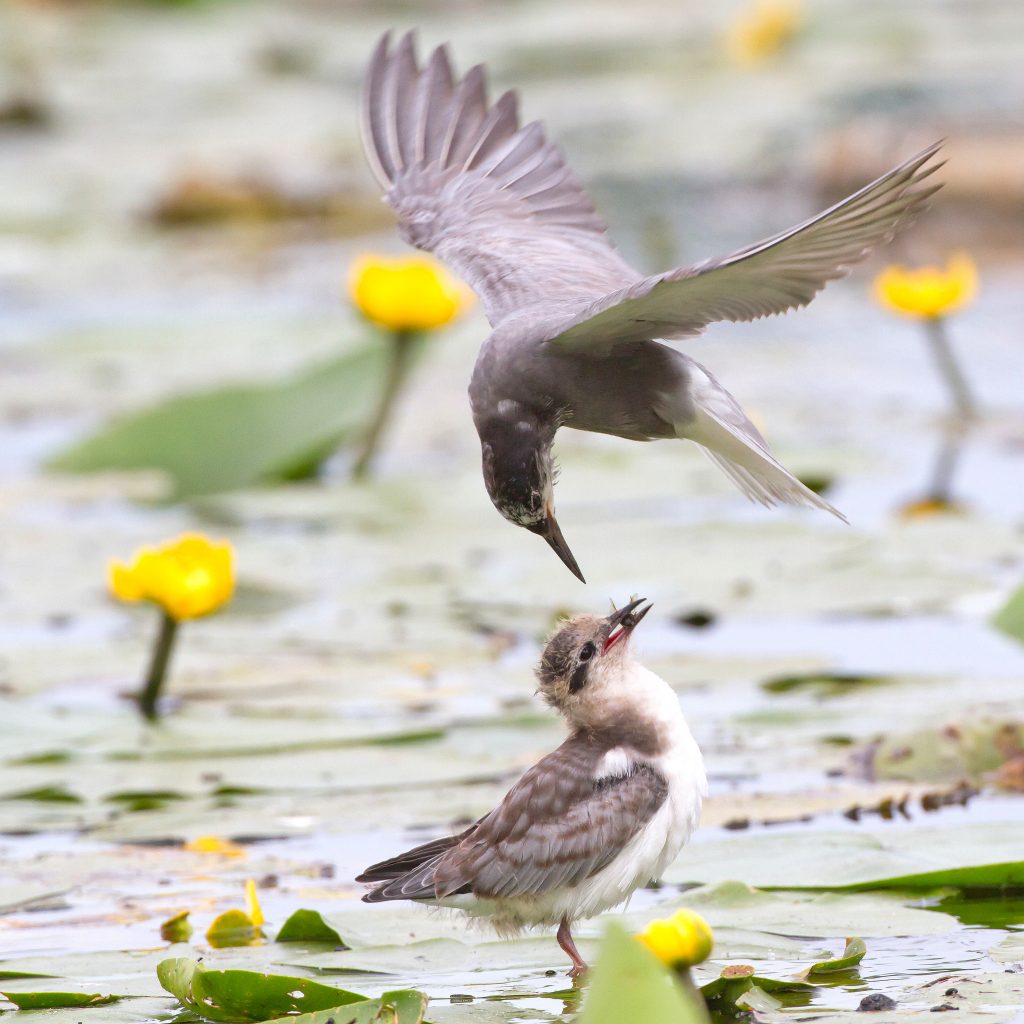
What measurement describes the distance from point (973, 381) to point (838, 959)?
698cm

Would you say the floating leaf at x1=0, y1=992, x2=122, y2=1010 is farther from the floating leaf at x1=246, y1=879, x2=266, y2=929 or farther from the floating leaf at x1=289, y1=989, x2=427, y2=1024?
the floating leaf at x1=289, y1=989, x2=427, y2=1024

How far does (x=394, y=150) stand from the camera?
630 cm

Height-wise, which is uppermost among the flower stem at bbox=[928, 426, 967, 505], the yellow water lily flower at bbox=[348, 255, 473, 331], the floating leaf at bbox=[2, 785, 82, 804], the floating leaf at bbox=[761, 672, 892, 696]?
the yellow water lily flower at bbox=[348, 255, 473, 331]

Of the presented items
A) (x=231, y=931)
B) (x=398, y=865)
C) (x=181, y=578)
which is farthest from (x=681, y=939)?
(x=181, y=578)

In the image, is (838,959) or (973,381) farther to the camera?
(973,381)

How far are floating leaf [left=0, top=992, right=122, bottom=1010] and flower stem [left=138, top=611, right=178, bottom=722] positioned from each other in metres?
1.94

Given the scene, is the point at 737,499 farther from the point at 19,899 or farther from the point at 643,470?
the point at 19,899

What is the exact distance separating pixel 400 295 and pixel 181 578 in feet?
8.35

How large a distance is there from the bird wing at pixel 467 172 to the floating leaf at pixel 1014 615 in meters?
1.36

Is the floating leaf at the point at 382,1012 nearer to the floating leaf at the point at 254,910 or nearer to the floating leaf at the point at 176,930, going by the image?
the floating leaf at the point at 254,910

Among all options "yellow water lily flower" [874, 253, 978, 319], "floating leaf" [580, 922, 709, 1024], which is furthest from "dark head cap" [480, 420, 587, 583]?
"yellow water lily flower" [874, 253, 978, 319]

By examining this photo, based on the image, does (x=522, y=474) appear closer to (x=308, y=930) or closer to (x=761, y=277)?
(x=761, y=277)

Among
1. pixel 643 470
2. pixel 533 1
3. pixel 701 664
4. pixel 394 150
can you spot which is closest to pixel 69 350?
pixel 643 470

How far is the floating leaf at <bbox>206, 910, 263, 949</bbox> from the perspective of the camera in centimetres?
418
